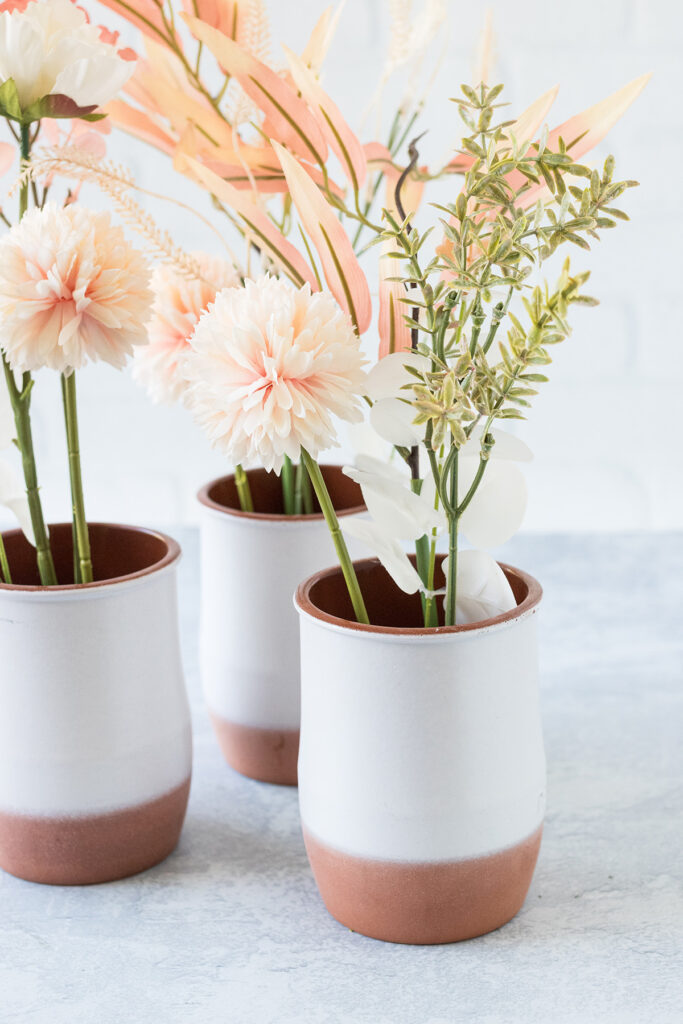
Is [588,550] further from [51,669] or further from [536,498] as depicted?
[51,669]

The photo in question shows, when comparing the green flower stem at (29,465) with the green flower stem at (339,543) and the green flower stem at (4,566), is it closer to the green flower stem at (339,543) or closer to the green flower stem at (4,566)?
the green flower stem at (4,566)

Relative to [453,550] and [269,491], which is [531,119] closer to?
[453,550]

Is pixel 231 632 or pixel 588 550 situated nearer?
pixel 231 632

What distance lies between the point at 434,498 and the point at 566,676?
297 mm

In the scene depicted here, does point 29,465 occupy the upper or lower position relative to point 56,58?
lower

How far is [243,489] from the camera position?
2.03 feet

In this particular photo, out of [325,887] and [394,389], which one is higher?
[394,389]

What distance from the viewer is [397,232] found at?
0.40m

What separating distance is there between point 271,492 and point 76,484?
16cm

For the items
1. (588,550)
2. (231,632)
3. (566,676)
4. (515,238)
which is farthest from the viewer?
(588,550)

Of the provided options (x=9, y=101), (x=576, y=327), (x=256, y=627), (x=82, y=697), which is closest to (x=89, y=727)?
(x=82, y=697)

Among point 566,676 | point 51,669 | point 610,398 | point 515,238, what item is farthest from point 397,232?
point 610,398

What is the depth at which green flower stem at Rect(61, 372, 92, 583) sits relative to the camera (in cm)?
52

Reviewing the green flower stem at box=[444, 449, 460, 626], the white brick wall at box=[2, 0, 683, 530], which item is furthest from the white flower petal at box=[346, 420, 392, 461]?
the white brick wall at box=[2, 0, 683, 530]
